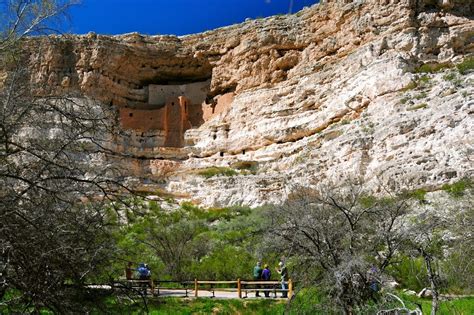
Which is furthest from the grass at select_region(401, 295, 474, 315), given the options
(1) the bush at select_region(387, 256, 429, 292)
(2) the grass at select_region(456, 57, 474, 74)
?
(2) the grass at select_region(456, 57, 474, 74)

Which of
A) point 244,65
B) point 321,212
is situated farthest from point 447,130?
point 244,65

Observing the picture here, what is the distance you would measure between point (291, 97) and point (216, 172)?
5265mm

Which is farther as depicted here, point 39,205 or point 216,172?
point 216,172

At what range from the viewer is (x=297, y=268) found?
1003 cm

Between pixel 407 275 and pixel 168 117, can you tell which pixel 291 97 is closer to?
pixel 168 117

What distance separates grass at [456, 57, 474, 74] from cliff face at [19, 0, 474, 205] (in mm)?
261

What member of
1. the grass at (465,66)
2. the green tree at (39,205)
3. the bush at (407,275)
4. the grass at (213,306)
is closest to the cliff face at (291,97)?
the grass at (465,66)

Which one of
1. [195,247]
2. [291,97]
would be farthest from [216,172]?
[195,247]

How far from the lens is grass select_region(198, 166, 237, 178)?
1054 inches

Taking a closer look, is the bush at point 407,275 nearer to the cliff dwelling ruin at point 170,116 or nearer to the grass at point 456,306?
the grass at point 456,306

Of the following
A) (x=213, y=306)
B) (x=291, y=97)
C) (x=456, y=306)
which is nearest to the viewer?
(x=456, y=306)

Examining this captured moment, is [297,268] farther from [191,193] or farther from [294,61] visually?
[294,61]

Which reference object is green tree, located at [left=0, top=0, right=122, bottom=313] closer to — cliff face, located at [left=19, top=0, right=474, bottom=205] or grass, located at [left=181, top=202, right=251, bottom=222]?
cliff face, located at [left=19, top=0, right=474, bottom=205]

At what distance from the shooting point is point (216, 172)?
27.3 meters
